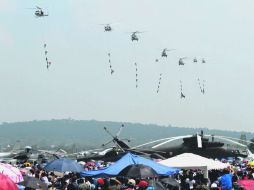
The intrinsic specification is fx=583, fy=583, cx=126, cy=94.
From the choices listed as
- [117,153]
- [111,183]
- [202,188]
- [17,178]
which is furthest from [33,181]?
[117,153]

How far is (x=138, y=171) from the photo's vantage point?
52.6 ft

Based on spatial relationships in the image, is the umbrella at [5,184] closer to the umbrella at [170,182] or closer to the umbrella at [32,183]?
the umbrella at [32,183]

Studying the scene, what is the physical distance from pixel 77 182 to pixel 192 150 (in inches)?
2069

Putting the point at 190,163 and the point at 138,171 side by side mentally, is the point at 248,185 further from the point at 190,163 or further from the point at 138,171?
the point at 190,163

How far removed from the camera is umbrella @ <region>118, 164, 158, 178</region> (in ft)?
52.3

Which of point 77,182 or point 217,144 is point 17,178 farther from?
point 217,144

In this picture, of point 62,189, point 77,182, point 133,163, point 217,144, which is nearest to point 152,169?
point 133,163

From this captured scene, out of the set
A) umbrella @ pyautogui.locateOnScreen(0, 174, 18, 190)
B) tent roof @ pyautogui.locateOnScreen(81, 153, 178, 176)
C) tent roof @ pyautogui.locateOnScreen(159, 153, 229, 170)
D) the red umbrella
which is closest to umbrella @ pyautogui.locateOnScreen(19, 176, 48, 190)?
tent roof @ pyautogui.locateOnScreen(81, 153, 178, 176)

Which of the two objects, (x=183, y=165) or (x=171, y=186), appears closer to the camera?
(x=171, y=186)

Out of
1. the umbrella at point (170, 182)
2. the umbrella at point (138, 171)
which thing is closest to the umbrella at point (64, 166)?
the umbrella at point (170, 182)

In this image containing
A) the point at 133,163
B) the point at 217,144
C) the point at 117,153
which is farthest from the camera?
the point at 217,144

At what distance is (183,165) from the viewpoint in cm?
2469

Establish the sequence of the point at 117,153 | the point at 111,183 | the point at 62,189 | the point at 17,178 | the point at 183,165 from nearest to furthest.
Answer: the point at 17,178, the point at 111,183, the point at 62,189, the point at 183,165, the point at 117,153

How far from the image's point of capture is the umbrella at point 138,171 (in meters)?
16.0
